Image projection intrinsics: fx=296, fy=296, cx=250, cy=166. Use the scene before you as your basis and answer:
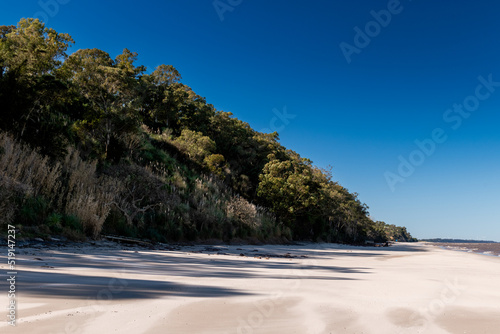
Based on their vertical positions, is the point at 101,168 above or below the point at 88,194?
above

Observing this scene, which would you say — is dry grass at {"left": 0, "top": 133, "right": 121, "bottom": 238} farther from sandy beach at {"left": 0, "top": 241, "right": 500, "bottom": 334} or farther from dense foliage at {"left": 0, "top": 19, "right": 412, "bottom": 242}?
sandy beach at {"left": 0, "top": 241, "right": 500, "bottom": 334}

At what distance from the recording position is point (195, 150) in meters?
19.0

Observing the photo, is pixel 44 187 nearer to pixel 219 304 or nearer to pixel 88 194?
pixel 88 194

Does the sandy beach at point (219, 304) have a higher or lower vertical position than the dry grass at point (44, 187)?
lower

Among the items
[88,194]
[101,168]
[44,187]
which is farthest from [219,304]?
[101,168]

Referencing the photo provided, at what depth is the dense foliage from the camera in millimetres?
7105

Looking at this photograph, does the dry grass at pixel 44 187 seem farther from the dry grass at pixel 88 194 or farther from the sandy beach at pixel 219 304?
the sandy beach at pixel 219 304

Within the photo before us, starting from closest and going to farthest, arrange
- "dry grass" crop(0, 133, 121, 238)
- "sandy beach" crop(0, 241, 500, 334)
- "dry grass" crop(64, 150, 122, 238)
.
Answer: "sandy beach" crop(0, 241, 500, 334)
"dry grass" crop(0, 133, 121, 238)
"dry grass" crop(64, 150, 122, 238)

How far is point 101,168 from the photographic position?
1088cm

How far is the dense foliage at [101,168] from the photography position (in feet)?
23.3

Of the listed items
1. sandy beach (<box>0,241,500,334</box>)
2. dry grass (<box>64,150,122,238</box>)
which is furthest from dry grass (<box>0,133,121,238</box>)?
sandy beach (<box>0,241,500,334</box>)

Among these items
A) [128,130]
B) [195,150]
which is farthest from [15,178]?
[195,150]

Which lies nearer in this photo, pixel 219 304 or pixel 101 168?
pixel 219 304

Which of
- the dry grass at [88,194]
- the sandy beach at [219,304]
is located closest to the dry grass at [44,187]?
the dry grass at [88,194]
